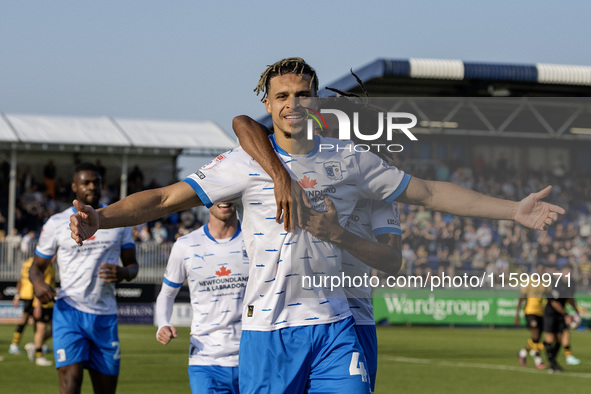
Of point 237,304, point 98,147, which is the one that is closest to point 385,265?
point 237,304

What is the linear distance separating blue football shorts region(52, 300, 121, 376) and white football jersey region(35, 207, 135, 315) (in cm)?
Answer: 9

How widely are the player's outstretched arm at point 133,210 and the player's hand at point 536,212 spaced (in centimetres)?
156

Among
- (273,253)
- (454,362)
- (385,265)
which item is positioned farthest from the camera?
(454,362)

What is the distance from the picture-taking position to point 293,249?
4.83 meters

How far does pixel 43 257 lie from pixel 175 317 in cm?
1877

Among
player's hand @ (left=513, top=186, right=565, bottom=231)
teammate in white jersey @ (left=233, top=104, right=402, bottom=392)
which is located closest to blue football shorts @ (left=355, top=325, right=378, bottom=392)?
teammate in white jersey @ (left=233, top=104, right=402, bottom=392)

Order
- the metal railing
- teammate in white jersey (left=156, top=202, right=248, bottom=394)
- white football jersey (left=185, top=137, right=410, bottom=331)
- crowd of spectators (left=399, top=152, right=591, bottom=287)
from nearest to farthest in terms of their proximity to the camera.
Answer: white football jersey (left=185, top=137, right=410, bottom=331) < crowd of spectators (left=399, top=152, right=591, bottom=287) < teammate in white jersey (left=156, top=202, right=248, bottom=394) < the metal railing

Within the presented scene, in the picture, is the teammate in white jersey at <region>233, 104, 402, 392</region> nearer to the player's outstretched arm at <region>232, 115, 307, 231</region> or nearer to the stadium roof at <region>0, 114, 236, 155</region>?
the player's outstretched arm at <region>232, 115, 307, 231</region>

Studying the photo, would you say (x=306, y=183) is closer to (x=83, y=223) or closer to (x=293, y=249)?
(x=293, y=249)

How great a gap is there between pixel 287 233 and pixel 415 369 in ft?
41.7

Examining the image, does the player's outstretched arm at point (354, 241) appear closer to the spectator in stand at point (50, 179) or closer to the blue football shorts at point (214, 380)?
the blue football shorts at point (214, 380)

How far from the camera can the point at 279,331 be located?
489cm

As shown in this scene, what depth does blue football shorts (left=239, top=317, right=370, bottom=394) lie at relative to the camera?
484cm

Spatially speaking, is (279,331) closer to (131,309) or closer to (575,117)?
(575,117)
